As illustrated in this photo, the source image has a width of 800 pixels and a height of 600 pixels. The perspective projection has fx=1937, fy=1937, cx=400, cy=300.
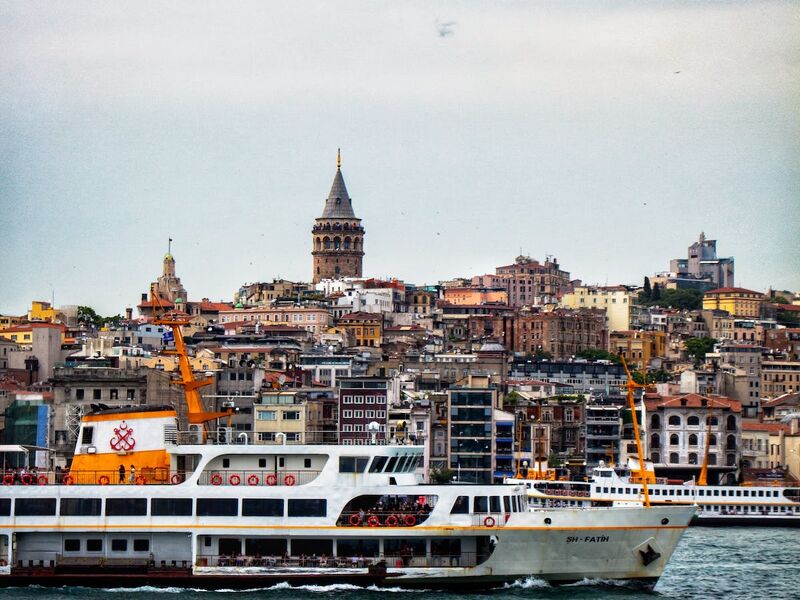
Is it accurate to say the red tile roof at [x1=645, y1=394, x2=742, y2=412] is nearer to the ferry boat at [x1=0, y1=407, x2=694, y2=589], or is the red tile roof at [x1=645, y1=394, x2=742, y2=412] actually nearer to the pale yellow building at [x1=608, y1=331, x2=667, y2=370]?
the ferry boat at [x1=0, y1=407, x2=694, y2=589]

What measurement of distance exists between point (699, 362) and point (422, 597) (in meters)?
97.5

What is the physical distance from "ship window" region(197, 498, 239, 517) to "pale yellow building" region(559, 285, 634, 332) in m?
116

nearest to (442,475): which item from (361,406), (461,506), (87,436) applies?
(361,406)

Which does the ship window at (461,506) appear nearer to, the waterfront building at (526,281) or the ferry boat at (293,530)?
the ferry boat at (293,530)

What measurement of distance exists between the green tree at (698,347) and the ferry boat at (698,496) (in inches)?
2419

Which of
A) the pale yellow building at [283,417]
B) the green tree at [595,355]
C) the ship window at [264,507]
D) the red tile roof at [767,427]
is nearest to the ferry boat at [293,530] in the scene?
the ship window at [264,507]

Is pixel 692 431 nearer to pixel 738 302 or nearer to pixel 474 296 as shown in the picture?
pixel 474 296

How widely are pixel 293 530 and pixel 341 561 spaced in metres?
1.27

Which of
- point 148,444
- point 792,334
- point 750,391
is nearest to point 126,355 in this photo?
point 750,391

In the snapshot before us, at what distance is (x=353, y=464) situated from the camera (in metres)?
43.3

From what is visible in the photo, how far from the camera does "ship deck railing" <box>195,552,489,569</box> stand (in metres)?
42.8

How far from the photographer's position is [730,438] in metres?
89.7

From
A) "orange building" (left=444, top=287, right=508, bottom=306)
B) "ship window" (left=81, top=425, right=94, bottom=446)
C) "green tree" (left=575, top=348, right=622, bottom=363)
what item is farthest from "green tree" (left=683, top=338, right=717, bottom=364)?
"ship window" (left=81, top=425, right=94, bottom=446)

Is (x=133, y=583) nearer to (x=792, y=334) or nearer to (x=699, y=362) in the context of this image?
(x=699, y=362)
